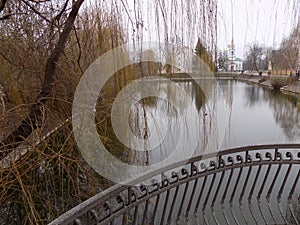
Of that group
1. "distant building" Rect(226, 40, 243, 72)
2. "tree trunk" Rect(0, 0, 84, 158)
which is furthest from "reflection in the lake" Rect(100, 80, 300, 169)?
"tree trunk" Rect(0, 0, 84, 158)

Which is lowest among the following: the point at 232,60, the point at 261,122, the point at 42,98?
the point at 261,122

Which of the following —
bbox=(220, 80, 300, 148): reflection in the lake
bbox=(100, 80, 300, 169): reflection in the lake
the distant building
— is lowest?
bbox=(220, 80, 300, 148): reflection in the lake

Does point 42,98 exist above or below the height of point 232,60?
below

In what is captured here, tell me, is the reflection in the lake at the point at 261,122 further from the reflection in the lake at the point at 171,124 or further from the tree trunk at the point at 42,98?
the tree trunk at the point at 42,98

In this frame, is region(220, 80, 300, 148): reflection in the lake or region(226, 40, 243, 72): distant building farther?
region(220, 80, 300, 148): reflection in the lake

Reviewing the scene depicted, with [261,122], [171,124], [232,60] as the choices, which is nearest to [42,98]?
[171,124]

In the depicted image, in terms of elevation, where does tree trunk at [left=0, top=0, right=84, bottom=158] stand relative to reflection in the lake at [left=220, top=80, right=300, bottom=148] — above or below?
above

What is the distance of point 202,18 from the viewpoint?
117 centimetres

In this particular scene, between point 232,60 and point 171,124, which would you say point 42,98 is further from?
point 232,60

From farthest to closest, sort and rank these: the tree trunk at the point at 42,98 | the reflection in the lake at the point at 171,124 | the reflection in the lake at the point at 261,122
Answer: the reflection in the lake at the point at 261,122, the reflection in the lake at the point at 171,124, the tree trunk at the point at 42,98

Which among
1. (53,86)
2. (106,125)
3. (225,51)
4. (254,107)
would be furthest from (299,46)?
(254,107)

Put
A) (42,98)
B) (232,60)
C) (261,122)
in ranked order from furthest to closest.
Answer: (261,122), (232,60), (42,98)

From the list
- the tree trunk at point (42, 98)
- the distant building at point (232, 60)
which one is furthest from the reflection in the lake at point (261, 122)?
the tree trunk at point (42, 98)

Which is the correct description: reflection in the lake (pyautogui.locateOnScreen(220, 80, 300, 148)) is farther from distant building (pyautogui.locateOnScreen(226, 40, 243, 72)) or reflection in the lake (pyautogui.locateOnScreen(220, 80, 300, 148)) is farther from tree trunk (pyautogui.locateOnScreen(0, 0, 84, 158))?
tree trunk (pyautogui.locateOnScreen(0, 0, 84, 158))
